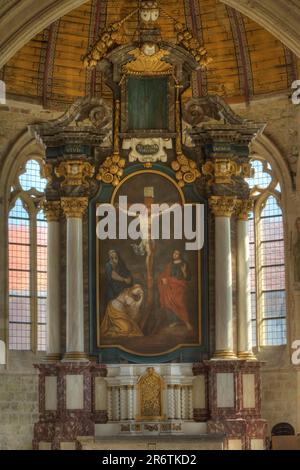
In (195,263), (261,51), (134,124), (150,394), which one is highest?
(261,51)

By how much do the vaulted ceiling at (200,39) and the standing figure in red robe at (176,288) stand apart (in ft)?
18.1

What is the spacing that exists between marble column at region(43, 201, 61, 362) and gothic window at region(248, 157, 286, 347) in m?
5.57

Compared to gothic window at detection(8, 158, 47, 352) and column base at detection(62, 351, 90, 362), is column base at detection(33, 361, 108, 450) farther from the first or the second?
gothic window at detection(8, 158, 47, 352)

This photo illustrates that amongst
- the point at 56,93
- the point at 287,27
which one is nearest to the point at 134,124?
the point at 287,27

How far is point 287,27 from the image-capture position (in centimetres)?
2686

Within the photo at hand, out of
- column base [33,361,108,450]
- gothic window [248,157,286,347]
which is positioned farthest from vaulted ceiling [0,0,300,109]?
column base [33,361,108,450]

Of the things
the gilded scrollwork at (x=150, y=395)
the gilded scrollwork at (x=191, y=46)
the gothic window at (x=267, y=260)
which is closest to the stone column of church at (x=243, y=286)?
the gilded scrollwork at (x=150, y=395)

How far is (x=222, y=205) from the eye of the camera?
26453mm

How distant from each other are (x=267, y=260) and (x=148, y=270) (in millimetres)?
5154

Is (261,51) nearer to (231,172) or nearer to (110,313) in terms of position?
(231,172)

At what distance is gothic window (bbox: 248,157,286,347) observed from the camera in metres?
30.9

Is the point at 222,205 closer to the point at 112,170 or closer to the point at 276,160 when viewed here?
the point at 112,170

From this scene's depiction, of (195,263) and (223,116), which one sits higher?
(223,116)

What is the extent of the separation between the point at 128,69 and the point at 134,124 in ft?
2.85
